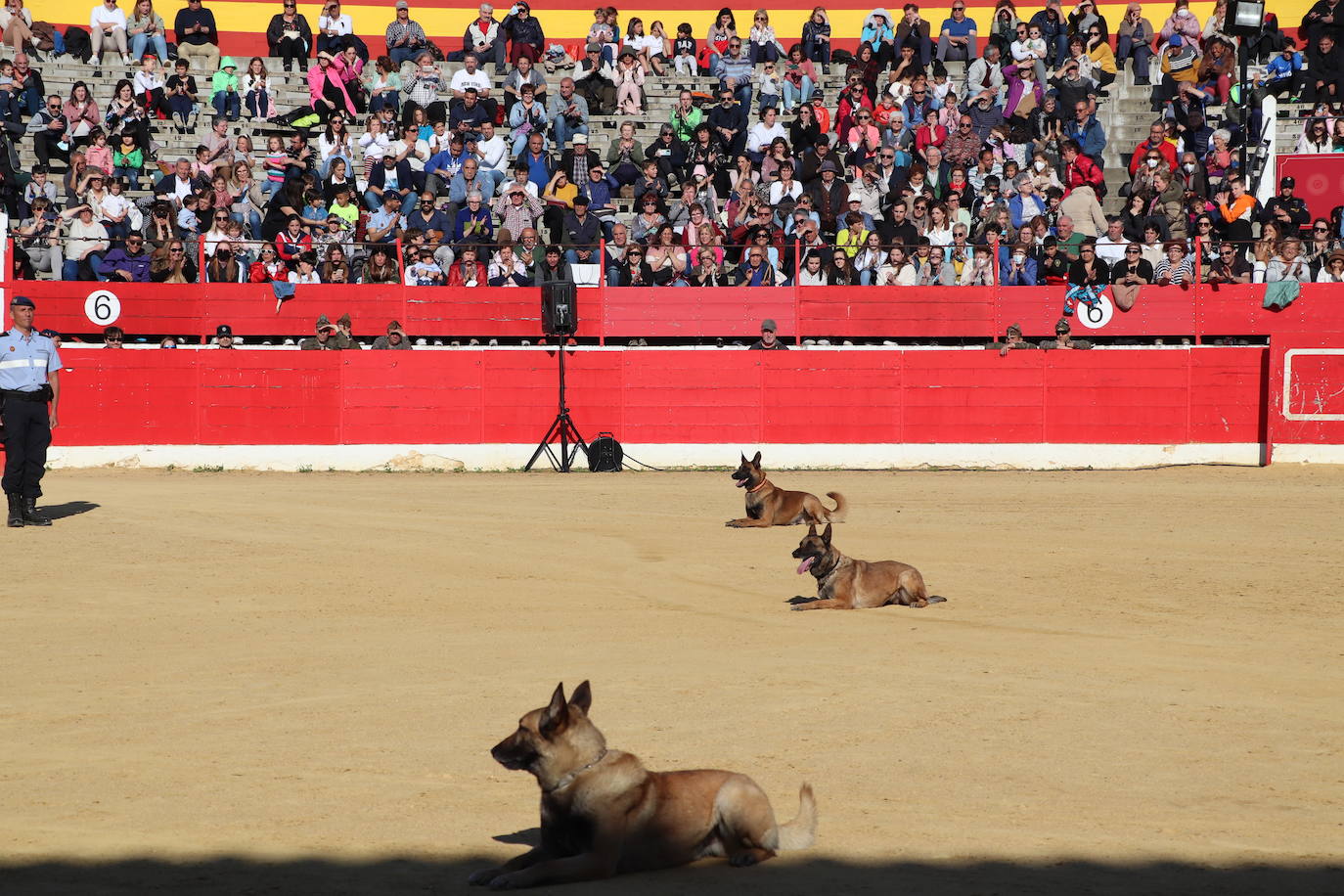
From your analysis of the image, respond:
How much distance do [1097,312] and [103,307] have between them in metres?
14.0

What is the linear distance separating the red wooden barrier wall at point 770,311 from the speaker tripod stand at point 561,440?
1427 mm

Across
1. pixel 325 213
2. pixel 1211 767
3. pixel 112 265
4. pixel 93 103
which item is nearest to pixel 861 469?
pixel 325 213

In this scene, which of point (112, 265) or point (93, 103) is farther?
point (93, 103)

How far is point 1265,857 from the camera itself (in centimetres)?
580

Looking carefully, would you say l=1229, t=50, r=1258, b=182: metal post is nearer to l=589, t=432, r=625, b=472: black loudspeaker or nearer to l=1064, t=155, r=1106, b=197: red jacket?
l=1064, t=155, r=1106, b=197: red jacket

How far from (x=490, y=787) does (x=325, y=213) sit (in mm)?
18408

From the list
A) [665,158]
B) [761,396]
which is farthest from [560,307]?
[665,158]

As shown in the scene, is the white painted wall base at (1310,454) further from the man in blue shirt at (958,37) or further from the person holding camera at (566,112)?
the person holding camera at (566,112)

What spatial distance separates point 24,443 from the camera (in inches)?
587

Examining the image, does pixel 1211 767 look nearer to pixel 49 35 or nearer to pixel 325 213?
pixel 325 213

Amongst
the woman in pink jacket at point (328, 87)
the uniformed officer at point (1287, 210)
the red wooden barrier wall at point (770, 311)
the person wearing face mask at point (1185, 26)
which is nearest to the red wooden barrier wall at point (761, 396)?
the red wooden barrier wall at point (770, 311)

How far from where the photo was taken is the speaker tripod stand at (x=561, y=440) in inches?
862

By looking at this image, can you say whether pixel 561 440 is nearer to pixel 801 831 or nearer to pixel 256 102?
pixel 256 102

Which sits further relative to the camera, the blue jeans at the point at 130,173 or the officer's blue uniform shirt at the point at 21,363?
the blue jeans at the point at 130,173
